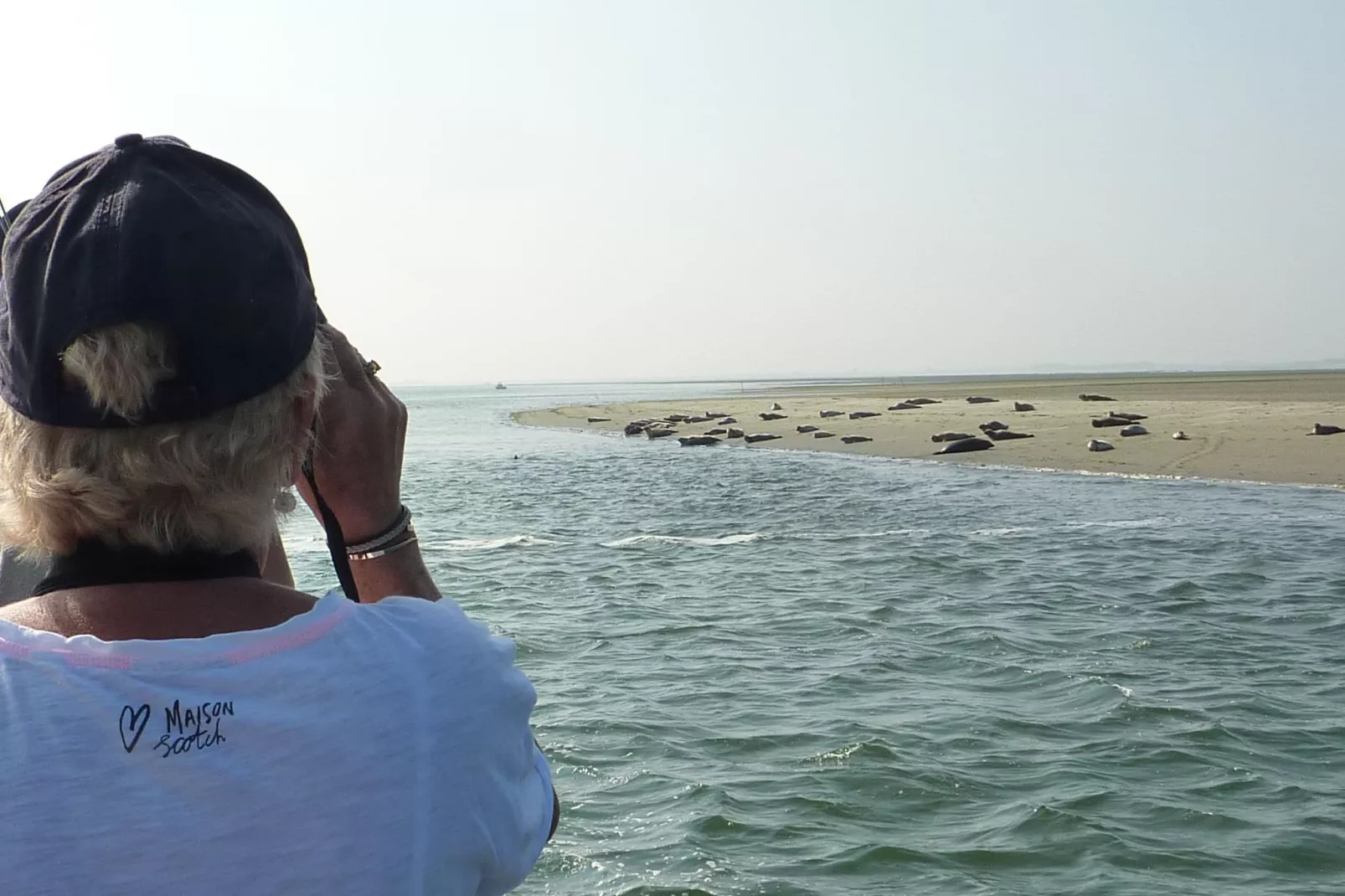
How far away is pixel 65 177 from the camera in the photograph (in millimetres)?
1357

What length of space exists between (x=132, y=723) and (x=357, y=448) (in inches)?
20.0

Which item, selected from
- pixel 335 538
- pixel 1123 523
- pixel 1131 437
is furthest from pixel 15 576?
pixel 1131 437

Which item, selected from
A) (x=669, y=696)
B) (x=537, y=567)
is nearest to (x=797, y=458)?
(x=537, y=567)

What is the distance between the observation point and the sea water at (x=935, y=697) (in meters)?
5.04

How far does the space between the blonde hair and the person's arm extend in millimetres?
173

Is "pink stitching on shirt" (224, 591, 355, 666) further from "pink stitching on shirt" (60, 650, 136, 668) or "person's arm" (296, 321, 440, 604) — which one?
"person's arm" (296, 321, 440, 604)

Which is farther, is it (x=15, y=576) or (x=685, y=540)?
(x=685, y=540)

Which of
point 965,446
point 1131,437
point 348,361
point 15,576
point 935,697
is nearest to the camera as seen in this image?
point 348,361

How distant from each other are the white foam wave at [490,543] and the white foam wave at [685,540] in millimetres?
941

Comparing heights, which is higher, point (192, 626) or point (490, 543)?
point (192, 626)

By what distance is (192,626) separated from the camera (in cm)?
129

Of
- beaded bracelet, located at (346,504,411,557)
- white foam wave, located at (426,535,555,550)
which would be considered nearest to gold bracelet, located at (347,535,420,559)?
beaded bracelet, located at (346,504,411,557)

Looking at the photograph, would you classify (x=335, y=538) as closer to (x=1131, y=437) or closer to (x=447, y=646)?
(x=447, y=646)

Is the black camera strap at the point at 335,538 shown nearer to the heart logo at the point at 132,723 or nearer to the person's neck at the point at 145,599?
the person's neck at the point at 145,599
